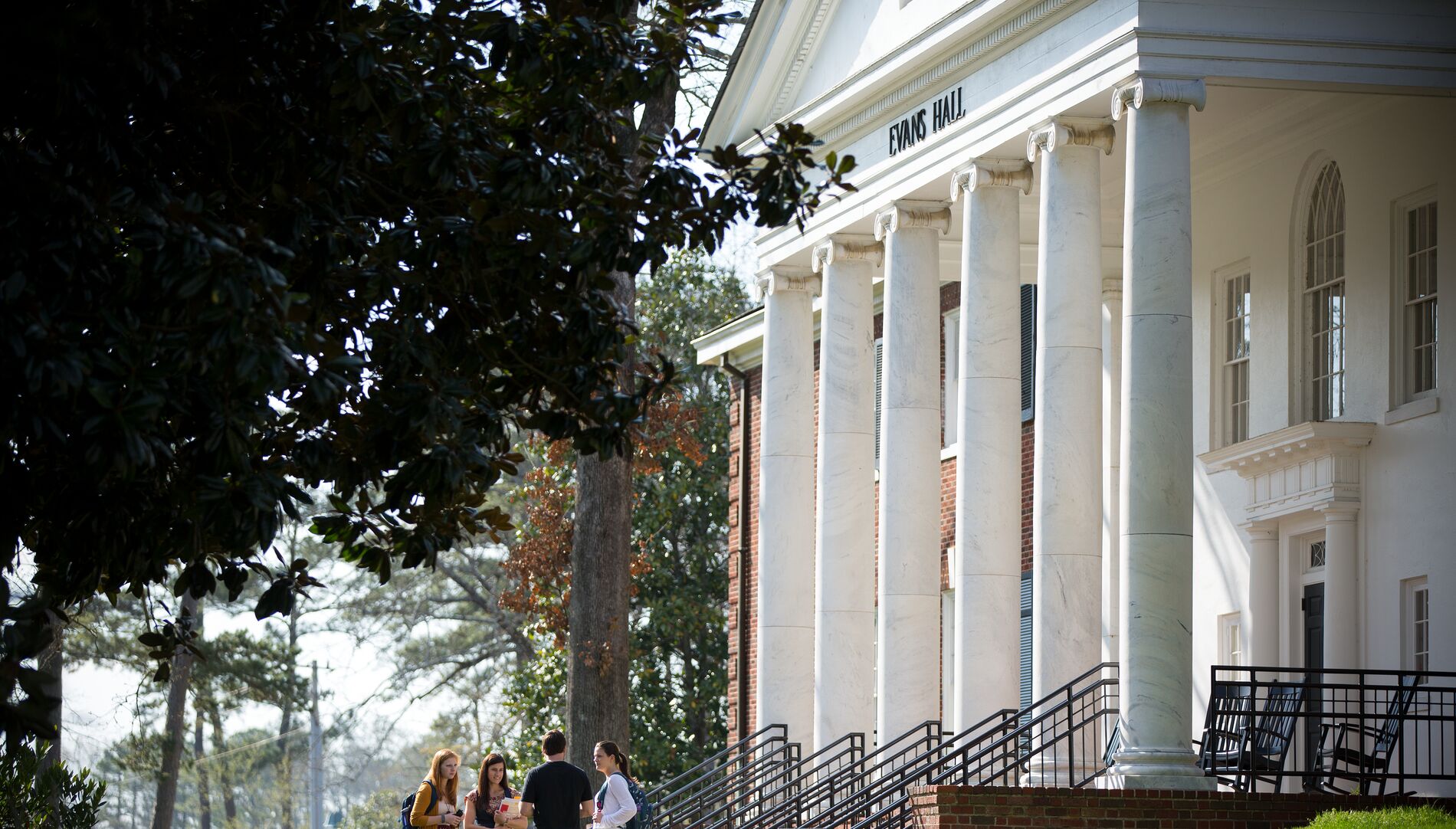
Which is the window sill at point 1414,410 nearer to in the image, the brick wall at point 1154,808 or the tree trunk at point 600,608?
the brick wall at point 1154,808

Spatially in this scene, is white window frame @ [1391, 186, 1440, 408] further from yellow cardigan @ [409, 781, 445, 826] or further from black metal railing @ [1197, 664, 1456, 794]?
yellow cardigan @ [409, 781, 445, 826]

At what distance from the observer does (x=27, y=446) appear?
8477 millimetres

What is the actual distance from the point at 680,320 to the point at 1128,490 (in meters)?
26.9

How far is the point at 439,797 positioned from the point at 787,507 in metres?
8.96

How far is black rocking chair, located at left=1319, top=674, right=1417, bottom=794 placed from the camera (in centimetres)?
1511

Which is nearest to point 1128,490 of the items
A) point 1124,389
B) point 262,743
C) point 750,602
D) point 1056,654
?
point 1124,389

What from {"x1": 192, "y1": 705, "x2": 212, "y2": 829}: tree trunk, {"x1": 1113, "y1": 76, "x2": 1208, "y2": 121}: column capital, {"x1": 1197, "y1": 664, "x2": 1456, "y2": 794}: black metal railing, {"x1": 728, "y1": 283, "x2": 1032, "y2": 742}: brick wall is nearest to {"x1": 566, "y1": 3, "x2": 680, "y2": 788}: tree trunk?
{"x1": 728, "y1": 283, "x2": 1032, "y2": 742}: brick wall

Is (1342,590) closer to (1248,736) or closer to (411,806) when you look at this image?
(1248,736)

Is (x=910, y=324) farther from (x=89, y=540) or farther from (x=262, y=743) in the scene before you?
(x=262, y=743)

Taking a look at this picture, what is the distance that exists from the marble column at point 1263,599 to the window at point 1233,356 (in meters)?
1.18

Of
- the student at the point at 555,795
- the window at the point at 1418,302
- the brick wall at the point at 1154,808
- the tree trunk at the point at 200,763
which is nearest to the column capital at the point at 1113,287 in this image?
the window at the point at 1418,302

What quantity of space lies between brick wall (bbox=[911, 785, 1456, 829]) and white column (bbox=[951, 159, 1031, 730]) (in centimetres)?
318

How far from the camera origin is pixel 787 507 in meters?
22.6

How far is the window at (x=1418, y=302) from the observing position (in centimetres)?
1752
